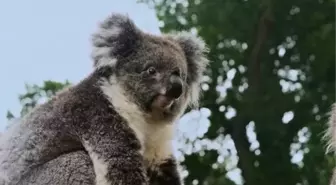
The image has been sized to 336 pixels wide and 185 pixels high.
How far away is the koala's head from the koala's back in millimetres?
298

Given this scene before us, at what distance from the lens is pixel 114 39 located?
3395 millimetres

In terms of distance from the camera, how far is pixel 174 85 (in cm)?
311

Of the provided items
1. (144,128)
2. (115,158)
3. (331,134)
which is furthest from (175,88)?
(331,134)

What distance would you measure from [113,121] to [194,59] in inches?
23.4

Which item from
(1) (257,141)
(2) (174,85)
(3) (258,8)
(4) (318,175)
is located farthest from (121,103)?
(3) (258,8)

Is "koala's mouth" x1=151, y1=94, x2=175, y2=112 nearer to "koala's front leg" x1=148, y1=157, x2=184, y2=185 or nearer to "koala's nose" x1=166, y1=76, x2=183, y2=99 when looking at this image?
"koala's nose" x1=166, y1=76, x2=183, y2=99

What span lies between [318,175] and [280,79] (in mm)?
1884

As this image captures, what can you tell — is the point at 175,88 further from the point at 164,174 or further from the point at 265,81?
A: the point at 265,81

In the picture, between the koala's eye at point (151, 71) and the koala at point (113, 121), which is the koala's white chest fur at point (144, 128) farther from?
the koala's eye at point (151, 71)

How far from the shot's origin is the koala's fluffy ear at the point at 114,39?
3.35 meters

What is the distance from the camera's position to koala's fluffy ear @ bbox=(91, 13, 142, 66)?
11.0ft

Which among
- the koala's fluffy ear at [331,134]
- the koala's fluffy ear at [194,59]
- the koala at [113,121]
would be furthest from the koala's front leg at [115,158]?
the koala's fluffy ear at [331,134]

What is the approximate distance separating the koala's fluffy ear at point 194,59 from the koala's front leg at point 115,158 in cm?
52

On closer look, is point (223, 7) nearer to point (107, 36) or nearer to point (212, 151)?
point (212, 151)
